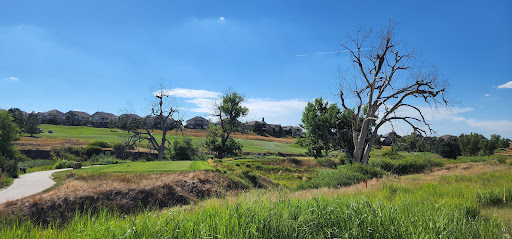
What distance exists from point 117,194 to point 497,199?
58.5 ft

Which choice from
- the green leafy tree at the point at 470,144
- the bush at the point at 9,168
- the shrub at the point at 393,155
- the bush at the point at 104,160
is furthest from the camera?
the green leafy tree at the point at 470,144

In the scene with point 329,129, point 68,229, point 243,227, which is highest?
point 329,129

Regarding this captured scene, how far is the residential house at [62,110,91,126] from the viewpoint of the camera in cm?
11639

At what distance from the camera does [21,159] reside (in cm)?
3394

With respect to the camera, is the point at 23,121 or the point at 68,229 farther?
the point at 23,121

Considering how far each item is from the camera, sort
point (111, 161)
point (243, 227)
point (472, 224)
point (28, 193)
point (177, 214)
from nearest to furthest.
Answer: point (243, 227) < point (177, 214) < point (472, 224) < point (28, 193) < point (111, 161)

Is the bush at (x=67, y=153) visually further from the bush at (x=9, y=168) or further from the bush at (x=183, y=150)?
the bush at (x=9, y=168)

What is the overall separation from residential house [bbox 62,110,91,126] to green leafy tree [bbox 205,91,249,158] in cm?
9244

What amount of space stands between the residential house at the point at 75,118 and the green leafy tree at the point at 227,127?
92440mm

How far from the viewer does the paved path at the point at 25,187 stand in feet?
45.1

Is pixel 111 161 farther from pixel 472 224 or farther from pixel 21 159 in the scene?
pixel 472 224

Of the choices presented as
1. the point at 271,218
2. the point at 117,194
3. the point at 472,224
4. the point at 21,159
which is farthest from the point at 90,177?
the point at 21,159

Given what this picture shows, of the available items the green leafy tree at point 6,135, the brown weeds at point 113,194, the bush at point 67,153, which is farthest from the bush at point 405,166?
the bush at point 67,153

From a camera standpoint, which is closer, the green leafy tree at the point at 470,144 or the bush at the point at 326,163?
the bush at the point at 326,163
